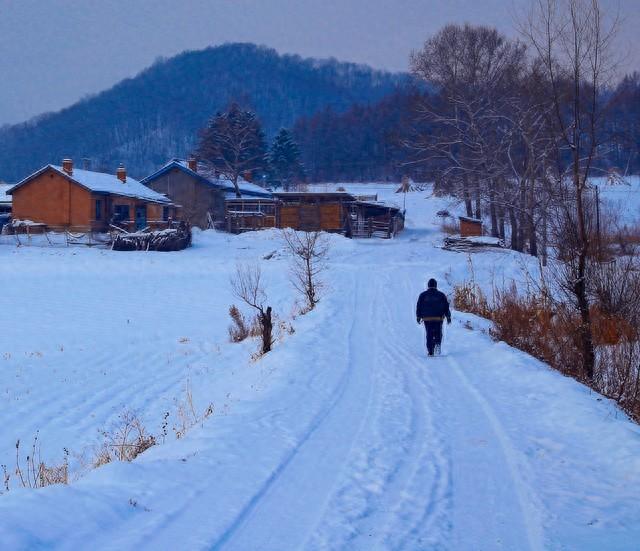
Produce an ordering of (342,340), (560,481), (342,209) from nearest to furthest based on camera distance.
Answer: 1. (560,481)
2. (342,340)
3. (342,209)

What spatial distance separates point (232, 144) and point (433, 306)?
185 ft

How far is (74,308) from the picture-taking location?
23.0 metres

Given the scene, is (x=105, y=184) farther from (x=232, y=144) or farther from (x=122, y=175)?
(x=232, y=144)

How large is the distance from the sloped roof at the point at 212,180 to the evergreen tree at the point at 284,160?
13.9m

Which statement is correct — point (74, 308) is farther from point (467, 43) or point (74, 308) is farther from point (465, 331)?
point (467, 43)

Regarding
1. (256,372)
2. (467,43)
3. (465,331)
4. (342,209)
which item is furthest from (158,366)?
(342,209)

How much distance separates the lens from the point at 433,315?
1286 centimetres

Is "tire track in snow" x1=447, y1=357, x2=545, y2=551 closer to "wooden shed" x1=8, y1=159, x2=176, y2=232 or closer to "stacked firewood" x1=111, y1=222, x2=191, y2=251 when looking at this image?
"stacked firewood" x1=111, y1=222, x2=191, y2=251

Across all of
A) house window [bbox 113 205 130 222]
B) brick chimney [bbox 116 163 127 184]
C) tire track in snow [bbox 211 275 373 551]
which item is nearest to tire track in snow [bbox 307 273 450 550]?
tire track in snow [bbox 211 275 373 551]

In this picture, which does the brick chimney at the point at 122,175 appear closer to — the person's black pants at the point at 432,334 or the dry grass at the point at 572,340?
the dry grass at the point at 572,340

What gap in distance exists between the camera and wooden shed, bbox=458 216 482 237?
45.0 m

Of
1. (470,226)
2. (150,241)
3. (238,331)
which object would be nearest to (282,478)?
(238,331)

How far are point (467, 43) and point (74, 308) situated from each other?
88.0 ft

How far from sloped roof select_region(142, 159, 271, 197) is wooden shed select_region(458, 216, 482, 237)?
81.0ft
